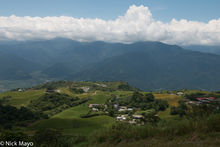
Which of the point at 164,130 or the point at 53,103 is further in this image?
the point at 53,103

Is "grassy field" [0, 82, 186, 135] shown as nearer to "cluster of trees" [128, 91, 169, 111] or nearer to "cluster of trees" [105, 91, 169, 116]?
"cluster of trees" [128, 91, 169, 111]

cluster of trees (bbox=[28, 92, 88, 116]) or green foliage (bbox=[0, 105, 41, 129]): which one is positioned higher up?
green foliage (bbox=[0, 105, 41, 129])

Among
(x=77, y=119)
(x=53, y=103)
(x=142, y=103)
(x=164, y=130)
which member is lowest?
(x=53, y=103)

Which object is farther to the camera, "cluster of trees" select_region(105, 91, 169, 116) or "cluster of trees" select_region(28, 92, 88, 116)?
"cluster of trees" select_region(28, 92, 88, 116)

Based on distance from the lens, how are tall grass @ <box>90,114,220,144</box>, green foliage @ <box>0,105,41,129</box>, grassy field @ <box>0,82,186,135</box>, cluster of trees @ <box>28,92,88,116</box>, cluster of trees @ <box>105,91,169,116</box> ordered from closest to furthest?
1. tall grass @ <box>90,114,220,144</box>
2. grassy field @ <box>0,82,186,135</box>
3. green foliage @ <box>0,105,41,129</box>
4. cluster of trees @ <box>105,91,169,116</box>
5. cluster of trees @ <box>28,92,88,116</box>

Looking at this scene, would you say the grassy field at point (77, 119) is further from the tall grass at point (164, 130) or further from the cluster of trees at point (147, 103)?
the tall grass at point (164, 130)

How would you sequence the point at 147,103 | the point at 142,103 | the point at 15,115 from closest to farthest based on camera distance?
1. the point at 15,115
2. the point at 147,103
3. the point at 142,103

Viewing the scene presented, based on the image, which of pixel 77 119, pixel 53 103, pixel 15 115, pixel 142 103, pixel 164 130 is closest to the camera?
pixel 164 130

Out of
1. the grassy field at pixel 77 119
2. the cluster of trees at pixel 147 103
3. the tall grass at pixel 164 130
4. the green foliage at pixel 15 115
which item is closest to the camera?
the tall grass at pixel 164 130

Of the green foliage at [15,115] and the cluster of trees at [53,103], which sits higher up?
the green foliage at [15,115]

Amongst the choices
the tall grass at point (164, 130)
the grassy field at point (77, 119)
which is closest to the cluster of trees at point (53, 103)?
the grassy field at point (77, 119)

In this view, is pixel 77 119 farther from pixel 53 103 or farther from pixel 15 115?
pixel 53 103

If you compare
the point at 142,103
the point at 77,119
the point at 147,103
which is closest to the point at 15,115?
the point at 77,119

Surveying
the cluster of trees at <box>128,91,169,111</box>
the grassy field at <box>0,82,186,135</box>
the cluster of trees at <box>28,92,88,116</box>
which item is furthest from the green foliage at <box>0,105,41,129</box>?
the cluster of trees at <box>128,91,169,111</box>
